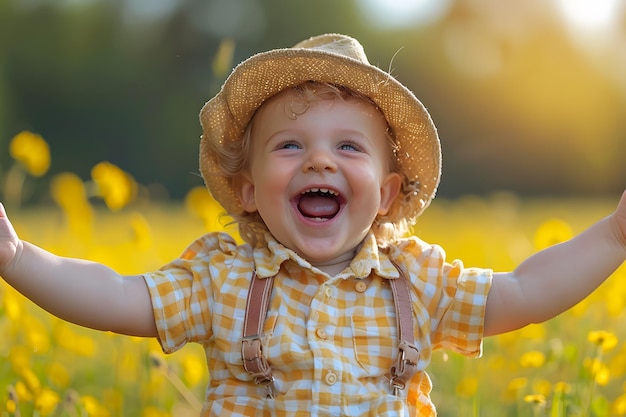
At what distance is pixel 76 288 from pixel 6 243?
0.61 feet

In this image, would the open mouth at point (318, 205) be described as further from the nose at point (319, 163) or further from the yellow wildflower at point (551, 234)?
the yellow wildflower at point (551, 234)

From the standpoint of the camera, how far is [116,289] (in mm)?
2207

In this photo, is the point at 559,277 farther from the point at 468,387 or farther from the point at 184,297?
the point at 184,297

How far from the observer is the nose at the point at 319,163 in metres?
2.23

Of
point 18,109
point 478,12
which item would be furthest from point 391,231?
point 18,109

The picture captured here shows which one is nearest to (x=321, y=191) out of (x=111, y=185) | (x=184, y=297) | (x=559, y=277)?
(x=184, y=297)

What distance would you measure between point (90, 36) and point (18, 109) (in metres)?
2.75

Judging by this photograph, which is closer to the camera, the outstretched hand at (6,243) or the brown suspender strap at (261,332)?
the outstretched hand at (6,243)

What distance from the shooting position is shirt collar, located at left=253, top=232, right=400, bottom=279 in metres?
2.28

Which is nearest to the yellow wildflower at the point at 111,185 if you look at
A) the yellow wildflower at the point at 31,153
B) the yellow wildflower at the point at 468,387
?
the yellow wildflower at the point at 31,153

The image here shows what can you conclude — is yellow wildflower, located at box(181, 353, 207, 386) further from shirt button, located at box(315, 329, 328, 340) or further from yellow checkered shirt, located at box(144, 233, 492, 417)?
shirt button, located at box(315, 329, 328, 340)

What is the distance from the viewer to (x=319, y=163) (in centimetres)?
223

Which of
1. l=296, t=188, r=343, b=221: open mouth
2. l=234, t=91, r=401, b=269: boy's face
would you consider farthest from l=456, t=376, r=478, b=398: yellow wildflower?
l=296, t=188, r=343, b=221: open mouth

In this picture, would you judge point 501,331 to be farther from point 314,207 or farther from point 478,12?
point 478,12
